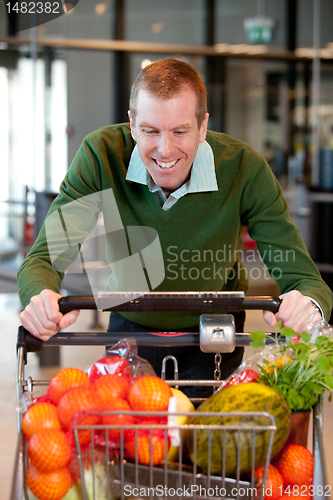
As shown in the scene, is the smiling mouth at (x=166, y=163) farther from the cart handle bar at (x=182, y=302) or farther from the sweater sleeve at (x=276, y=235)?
the cart handle bar at (x=182, y=302)

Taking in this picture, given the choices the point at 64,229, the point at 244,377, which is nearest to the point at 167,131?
the point at 64,229

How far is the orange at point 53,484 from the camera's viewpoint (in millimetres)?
842

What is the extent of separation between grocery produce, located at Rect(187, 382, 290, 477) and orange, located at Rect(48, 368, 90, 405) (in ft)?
0.67

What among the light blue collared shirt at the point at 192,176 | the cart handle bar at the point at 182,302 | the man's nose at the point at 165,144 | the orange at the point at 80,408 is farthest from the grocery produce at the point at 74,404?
the light blue collared shirt at the point at 192,176

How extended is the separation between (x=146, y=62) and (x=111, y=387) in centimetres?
734

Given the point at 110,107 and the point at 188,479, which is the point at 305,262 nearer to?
the point at 188,479

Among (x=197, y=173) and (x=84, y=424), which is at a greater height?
(x=197, y=173)

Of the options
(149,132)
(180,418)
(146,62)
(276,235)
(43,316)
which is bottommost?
(180,418)

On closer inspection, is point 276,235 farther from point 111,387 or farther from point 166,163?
point 111,387

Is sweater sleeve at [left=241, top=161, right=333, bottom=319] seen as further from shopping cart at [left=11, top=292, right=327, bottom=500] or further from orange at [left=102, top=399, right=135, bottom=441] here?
orange at [left=102, top=399, right=135, bottom=441]

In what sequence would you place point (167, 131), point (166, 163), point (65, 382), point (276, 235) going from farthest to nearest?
1. point (276, 235)
2. point (166, 163)
3. point (167, 131)
4. point (65, 382)

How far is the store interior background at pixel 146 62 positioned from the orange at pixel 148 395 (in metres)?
6.45

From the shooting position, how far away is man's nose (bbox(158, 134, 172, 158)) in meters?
1.30

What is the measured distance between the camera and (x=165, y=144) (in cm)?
130
